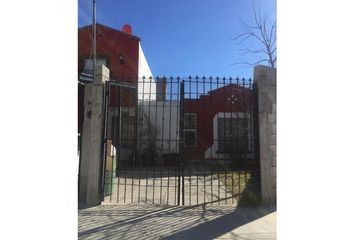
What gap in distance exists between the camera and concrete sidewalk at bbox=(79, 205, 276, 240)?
4.40 m

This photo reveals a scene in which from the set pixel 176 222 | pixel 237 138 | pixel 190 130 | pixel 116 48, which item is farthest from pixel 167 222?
pixel 116 48

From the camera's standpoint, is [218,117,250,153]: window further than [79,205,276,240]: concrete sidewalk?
Yes

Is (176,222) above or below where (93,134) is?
below

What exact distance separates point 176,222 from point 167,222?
136mm

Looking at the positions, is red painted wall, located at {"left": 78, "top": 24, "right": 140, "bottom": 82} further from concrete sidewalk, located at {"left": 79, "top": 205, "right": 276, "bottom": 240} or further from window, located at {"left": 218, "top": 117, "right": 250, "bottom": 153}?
concrete sidewalk, located at {"left": 79, "top": 205, "right": 276, "bottom": 240}

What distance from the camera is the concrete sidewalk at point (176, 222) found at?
440 centimetres

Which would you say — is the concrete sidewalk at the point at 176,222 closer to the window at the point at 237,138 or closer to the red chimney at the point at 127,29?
the window at the point at 237,138

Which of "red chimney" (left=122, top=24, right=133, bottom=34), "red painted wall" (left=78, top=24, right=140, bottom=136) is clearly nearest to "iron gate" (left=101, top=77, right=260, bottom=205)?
"red painted wall" (left=78, top=24, right=140, bottom=136)

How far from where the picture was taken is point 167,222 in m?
5.03

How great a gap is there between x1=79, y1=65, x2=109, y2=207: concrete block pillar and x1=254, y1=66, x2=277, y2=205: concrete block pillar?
2936mm

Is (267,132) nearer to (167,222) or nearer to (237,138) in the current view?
(167,222)
